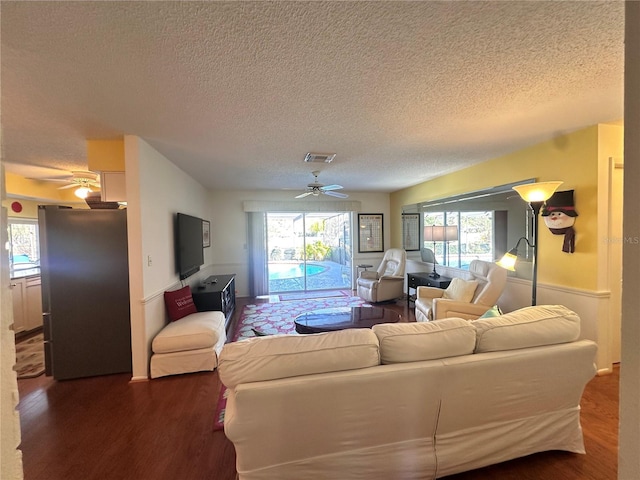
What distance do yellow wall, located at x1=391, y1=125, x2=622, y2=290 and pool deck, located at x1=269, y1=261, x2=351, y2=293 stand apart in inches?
161

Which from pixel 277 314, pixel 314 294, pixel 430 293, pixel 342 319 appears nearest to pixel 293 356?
pixel 342 319

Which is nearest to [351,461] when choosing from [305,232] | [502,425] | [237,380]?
[237,380]

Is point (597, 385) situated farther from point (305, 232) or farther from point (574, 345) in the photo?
point (305, 232)

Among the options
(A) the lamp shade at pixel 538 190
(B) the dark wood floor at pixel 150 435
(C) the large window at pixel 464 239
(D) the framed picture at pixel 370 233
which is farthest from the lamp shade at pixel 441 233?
(B) the dark wood floor at pixel 150 435

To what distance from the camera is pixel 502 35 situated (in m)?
1.40

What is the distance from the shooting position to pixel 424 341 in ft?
4.98

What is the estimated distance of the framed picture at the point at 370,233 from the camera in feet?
21.6

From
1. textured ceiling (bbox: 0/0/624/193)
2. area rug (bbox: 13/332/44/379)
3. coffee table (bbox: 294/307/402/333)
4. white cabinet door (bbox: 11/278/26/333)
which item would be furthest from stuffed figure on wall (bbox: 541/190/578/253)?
white cabinet door (bbox: 11/278/26/333)

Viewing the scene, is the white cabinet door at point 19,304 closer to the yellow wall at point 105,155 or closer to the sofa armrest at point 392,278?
the yellow wall at point 105,155

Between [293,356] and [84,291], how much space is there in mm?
2631

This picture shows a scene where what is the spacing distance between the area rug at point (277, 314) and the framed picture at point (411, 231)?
160cm

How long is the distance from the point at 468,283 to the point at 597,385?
141 cm

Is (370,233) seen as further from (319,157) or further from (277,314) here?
(319,157)

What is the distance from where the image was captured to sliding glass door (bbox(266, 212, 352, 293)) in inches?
253
